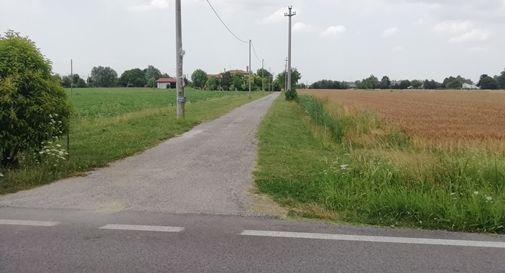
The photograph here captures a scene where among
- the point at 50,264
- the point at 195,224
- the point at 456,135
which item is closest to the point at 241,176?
the point at 195,224

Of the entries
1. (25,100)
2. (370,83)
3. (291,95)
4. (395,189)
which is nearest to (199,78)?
(370,83)

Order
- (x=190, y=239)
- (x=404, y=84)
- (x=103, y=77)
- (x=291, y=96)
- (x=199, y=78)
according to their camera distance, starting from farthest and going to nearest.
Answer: (x=404, y=84)
(x=103, y=77)
(x=199, y=78)
(x=291, y=96)
(x=190, y=239)

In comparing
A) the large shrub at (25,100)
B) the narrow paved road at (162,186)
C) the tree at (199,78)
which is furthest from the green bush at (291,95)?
the tree at (199,78)

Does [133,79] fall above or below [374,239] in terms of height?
above

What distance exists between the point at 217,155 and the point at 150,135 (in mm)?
4117

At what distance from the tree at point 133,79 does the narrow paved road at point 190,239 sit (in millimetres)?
165188

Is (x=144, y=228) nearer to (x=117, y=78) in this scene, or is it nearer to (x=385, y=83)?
(x=117, y=78)

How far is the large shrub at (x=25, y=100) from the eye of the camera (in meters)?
8.10

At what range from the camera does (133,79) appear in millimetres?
169000

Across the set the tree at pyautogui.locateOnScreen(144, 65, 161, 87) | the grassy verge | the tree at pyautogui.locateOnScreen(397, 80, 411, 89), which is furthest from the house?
the grassy verge

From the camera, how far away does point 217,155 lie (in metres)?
11.0

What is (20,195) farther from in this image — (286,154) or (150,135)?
(150,135)

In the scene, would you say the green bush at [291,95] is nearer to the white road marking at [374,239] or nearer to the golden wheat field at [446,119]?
the golden wheat field at [446,119]

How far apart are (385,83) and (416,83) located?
455 inches
